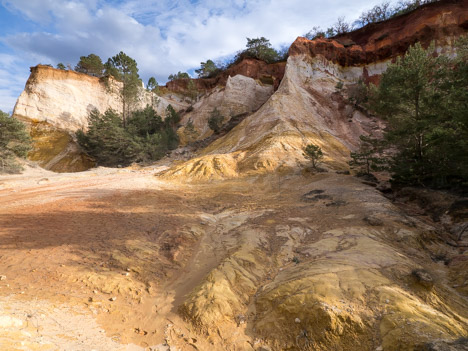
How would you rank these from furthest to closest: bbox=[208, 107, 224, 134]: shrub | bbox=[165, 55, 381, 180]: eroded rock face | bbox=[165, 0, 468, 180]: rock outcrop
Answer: bbox=[208, 107, 224, 134]: shrub, bbox=[165, 0, 468, 180]: rock outcrop, bbox=[165, 55, 381, 180]: eroded rock face

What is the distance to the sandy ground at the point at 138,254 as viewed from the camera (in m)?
3.77

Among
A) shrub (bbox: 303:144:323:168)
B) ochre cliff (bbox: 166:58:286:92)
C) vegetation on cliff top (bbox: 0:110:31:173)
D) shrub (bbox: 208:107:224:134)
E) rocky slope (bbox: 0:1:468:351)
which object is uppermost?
ochre cliff (bbox: 166:58:286:92)

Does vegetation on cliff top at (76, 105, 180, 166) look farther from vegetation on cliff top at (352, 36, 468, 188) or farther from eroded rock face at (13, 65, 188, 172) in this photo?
vegetation on cliff top at (352, 36, 468, 188)

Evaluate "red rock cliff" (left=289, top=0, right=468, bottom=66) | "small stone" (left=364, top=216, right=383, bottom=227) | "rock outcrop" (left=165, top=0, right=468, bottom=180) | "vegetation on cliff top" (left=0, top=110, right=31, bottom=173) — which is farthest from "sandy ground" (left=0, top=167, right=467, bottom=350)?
"red rock cliff" (left=289, top=0, right=468, bottom=66)

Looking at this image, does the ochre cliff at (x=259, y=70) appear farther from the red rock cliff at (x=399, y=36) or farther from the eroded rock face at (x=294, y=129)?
the eroded rock face at (x=294, y=129)

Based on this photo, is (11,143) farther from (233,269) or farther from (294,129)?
(294,129)

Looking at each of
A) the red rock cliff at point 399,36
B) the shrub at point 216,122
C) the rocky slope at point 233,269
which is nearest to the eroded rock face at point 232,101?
the shrub at point 216,122

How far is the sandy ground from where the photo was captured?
3.77 m

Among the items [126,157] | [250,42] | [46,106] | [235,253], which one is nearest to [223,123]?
[126,157]

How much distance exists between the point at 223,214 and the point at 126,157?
25021 millimetres

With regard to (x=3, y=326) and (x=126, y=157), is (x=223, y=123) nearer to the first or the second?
(x=126, y=157)

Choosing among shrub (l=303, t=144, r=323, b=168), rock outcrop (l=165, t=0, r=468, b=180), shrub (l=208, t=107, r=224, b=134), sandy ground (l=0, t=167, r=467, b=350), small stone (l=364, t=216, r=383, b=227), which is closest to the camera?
sandy ground (l=0, t=167, r=467, b=350)

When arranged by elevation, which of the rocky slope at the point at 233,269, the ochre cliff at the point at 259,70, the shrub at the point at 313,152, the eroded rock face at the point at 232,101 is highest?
the ochre cliff at the point at 259,70

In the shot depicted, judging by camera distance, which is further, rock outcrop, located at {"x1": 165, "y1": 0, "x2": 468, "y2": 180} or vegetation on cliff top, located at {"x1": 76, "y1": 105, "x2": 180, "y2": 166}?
vegetation on cliff top, located at {"x1": 76, "y1": 105, "x2": 180, "y2": 166}
